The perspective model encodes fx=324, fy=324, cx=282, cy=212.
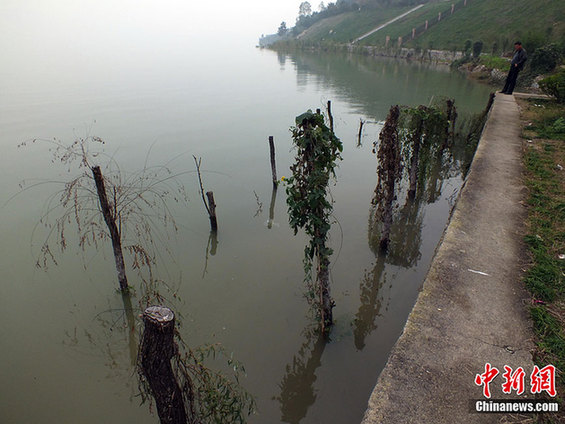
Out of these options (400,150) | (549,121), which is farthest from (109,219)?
(549,121)

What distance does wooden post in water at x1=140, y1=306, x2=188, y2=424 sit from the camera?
7.75ft

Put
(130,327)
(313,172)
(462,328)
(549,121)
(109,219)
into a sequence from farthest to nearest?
(549,121) < (130,327) < (109,219) < (313,172) < (462,328)

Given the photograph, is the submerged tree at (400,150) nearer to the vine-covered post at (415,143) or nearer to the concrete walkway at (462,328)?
the vine-covered post at (415,143)

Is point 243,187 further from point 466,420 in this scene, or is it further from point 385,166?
point 466,420

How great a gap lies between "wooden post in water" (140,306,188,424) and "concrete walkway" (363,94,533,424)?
171 cm

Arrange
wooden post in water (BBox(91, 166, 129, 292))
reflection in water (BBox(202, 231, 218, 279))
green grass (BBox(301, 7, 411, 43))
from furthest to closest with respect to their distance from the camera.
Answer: green grass (BBox(301, 7, 411, 43)) → reflection in water (BBox(202, 231, 218, 279)) → wooden post in water (BBox(91, 166, 129, 292))

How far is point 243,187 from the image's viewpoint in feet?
36.5

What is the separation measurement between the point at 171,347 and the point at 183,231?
624 cm

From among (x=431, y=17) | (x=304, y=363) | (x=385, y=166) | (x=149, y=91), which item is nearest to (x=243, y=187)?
(x=385, y=166)

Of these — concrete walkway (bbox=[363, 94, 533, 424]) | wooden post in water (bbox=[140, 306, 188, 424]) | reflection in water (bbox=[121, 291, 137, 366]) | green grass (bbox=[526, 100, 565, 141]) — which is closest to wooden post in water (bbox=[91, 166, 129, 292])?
reflection in water (bbox=[121, 291, 137, 366])

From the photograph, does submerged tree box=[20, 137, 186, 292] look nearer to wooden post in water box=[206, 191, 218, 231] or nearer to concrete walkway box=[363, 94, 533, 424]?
wooden post in water box=[206, 191, 218, 231]

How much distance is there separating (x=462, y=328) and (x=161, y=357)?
3180mm

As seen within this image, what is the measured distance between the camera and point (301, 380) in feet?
15.6

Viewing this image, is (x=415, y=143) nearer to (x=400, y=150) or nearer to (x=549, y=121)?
(x=400, y=150)
